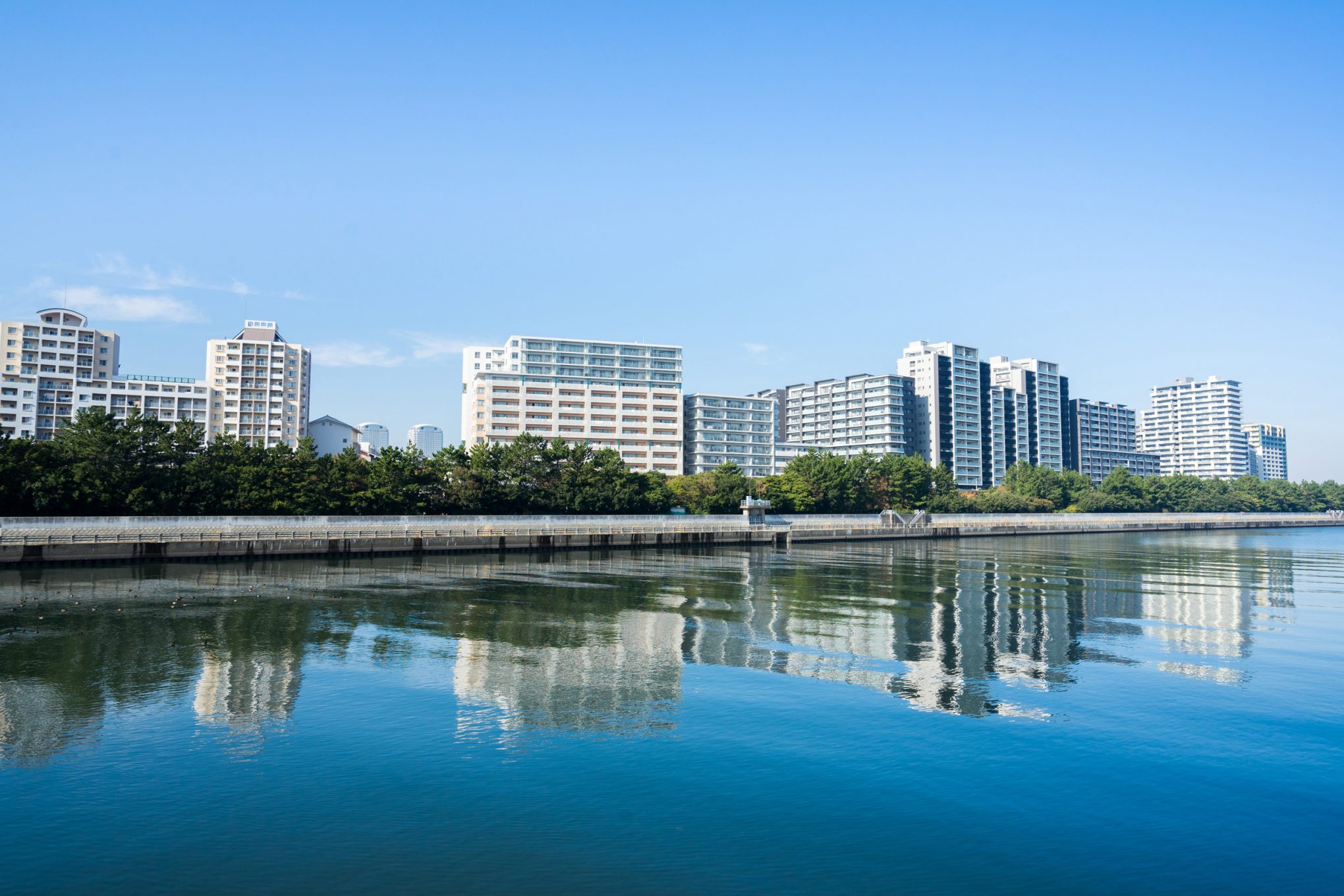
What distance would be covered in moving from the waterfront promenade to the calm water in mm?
19055


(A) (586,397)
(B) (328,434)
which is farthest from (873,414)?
(B) (328,434)

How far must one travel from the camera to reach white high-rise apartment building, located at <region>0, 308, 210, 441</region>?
138250 millimetres

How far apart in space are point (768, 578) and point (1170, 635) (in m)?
26.2

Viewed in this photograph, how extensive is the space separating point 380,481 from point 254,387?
9925 centimetres

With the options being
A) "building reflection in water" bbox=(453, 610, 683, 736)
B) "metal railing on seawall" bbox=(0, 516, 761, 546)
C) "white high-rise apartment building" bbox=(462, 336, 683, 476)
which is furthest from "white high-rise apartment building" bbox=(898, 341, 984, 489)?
"building reflection in water" bbox=(453, 610, 683, 736)

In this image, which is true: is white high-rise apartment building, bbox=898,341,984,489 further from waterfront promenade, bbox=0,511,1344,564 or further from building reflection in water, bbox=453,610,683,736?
building reflection in water, bbox=453,610,683,736

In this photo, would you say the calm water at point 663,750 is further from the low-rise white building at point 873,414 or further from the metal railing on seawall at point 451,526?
the low-rise white building at point 873,414

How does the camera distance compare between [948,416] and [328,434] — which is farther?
[948,416]

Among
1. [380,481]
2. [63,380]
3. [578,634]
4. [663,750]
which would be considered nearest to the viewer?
[663,750]

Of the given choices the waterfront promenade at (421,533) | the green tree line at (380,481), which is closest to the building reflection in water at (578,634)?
the waterfront promenade at (421,533)

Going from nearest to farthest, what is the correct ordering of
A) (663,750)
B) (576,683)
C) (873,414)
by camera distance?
(663,750) → (576,683) → (873,414)

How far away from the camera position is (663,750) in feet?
61.3

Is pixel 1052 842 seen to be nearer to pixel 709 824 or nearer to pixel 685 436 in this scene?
pixel 709 824

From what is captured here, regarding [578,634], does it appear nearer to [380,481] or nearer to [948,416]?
[380,481]
